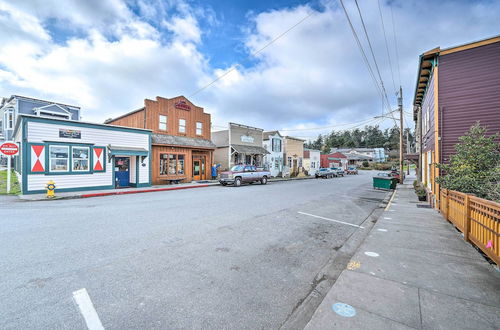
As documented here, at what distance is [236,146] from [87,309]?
2342cm

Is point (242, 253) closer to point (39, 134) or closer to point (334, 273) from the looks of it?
point (334, 273)

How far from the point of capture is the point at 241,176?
19.5 m

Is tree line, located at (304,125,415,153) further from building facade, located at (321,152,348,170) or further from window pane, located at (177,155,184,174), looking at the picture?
window pane, located at (177,155,184,174)

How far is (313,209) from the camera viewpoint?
9.52 metres

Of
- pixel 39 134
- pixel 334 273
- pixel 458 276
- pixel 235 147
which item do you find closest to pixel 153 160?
pixel 39 134

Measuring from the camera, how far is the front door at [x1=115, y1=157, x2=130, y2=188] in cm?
1643

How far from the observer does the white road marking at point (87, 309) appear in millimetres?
2514

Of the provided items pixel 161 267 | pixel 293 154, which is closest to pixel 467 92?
pixel 161 267

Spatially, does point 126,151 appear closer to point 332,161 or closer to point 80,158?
point 80,158

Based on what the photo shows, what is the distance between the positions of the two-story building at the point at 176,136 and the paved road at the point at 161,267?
38.8 feet

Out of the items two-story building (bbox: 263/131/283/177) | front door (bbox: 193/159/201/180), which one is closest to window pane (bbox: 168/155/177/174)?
front door (bbox: 193/159/201/180)

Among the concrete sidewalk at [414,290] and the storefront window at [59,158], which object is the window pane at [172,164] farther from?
the concrete sidewalk at [414,290]

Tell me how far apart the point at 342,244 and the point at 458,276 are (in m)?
2.15

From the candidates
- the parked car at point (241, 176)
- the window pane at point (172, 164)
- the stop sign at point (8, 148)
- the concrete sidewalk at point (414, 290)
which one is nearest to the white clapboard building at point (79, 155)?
the stop sign at point (8, 148)
